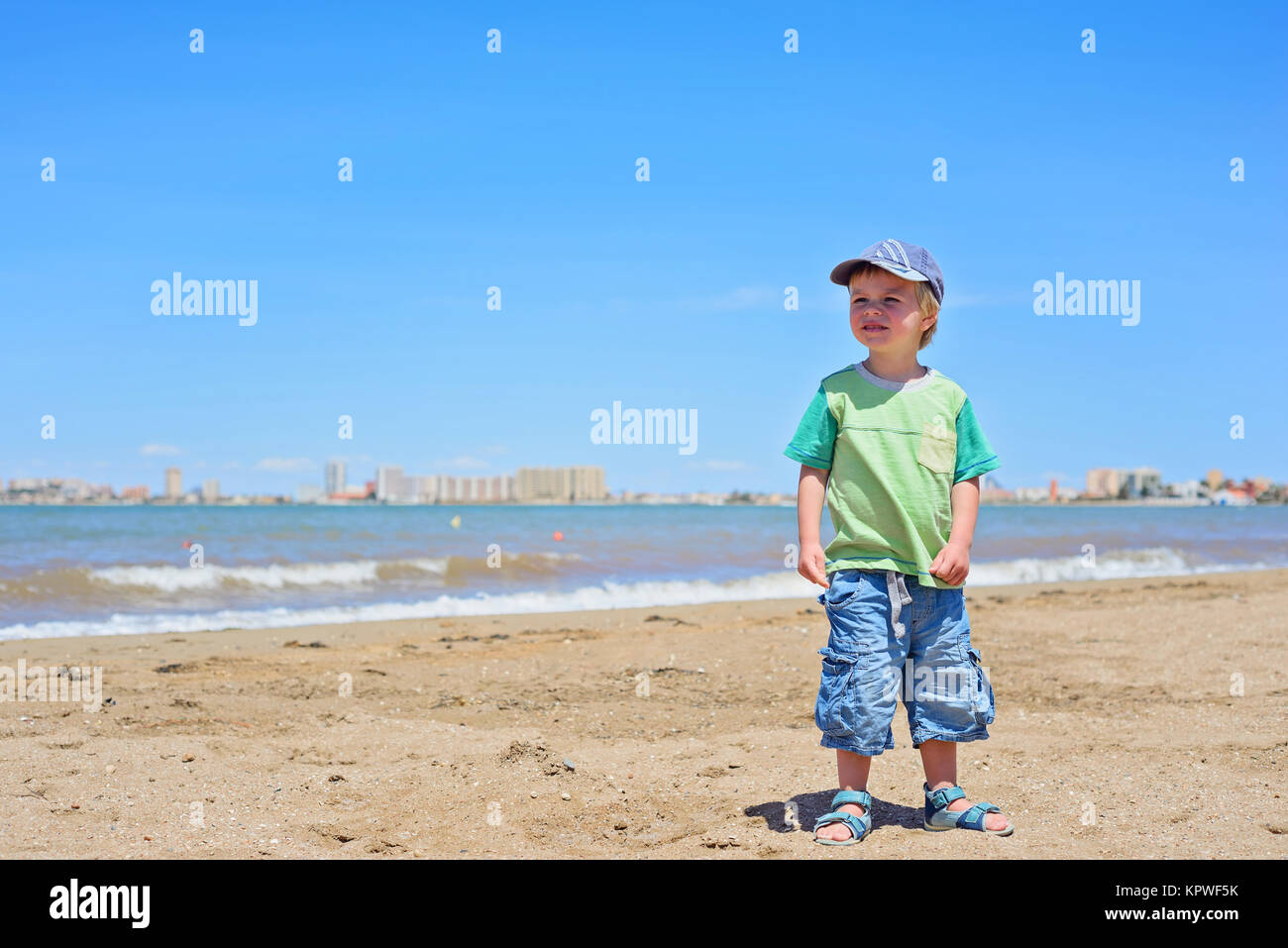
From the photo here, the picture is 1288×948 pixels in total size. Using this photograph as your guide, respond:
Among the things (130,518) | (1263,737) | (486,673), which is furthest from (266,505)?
(1263,737)

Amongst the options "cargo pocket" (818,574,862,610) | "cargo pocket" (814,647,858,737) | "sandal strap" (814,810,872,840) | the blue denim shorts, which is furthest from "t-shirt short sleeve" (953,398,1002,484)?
"sandal strap" (814,810,872,840)

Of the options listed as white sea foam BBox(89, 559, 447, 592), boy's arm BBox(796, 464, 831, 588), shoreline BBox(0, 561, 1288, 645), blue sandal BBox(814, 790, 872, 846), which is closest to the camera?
blue sandal BBox(814, 790, 872, 846)

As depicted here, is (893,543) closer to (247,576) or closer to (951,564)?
(951,564)

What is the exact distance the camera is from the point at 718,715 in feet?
17.2

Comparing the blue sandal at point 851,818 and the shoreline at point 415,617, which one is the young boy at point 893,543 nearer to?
the blue sandal at point 851,818

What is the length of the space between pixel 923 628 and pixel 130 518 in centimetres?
3406

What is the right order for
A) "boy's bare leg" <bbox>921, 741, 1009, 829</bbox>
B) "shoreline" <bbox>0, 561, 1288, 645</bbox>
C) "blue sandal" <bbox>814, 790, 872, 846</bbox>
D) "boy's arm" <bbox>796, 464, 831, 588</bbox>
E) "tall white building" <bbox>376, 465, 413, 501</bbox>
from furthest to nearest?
1. "tall white building" <bbox>376, 465, 413, 501</bbox>
2. "shoreline" <bbox>0, 561, 1288, 645</bbox>
3. "boy's bare leg" <bbox>921, 741, 1009, 829</bbox>
4. "boy's arm" <bbox>796, 464, 831, 588</bbox>
5. "blue sandal" <bbox>814, 790, 872, 846</bbox>

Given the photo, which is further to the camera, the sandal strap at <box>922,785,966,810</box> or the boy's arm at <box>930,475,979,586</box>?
the sandal strap at <box>922,785,966,810</box>

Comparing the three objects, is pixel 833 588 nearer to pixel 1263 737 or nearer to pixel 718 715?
pixel 718 715

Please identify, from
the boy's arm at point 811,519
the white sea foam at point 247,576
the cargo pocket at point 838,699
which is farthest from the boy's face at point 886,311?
the white sea foam at point 247,576

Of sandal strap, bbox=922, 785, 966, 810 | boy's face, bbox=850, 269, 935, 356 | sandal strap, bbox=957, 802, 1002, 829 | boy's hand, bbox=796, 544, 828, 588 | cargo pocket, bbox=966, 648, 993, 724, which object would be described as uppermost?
boy's face, bbox=850, 269, 935, 356

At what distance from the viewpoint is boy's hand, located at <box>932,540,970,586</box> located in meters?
3.12

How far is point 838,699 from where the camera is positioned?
125 inches

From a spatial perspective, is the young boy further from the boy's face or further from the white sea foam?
the white sea foam
